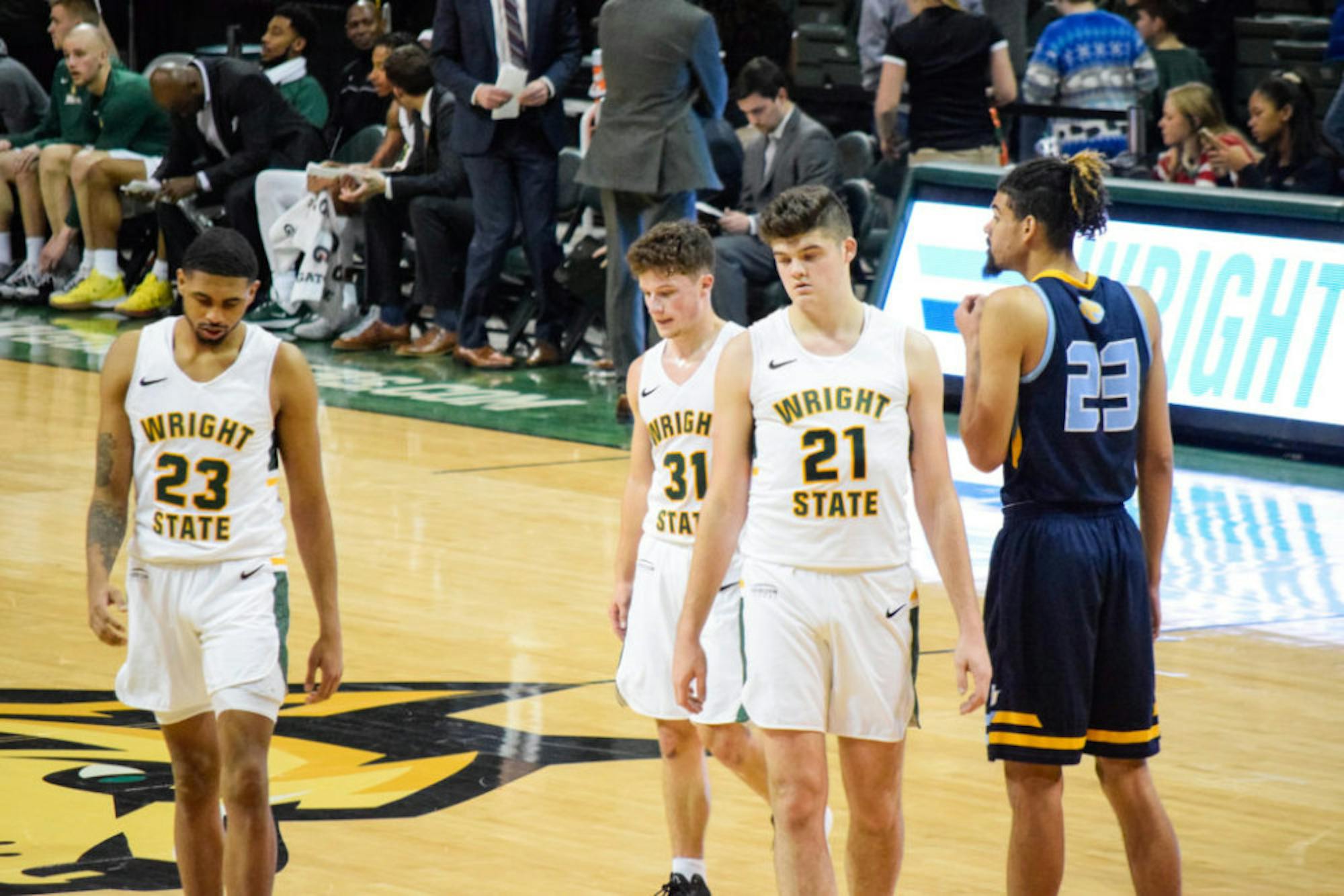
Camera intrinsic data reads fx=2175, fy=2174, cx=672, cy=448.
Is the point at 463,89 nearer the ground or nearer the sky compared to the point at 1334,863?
nearer the sky

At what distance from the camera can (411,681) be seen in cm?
675

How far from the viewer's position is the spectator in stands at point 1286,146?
11.5m

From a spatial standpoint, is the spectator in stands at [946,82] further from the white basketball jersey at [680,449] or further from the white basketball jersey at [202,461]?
the white basketball jersey at [202,461]

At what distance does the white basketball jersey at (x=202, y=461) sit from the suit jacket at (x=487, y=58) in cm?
814

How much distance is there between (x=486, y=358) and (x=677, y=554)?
8513 mm

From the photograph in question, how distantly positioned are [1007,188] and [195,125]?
10817mm

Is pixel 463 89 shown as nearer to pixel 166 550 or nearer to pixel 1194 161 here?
pixel 1194 161

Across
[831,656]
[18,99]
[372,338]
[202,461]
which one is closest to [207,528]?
[202,461]

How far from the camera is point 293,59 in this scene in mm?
15344

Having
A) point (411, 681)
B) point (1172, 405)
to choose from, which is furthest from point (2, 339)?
point (411, 681)

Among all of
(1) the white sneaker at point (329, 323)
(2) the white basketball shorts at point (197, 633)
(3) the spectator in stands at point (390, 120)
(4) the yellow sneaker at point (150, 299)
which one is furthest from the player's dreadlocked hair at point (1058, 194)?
(4) the yellow sneaker at point (150, 299)

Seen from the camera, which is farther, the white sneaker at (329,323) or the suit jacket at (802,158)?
the white sneaker at (329,323)

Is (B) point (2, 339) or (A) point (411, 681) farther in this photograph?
(B) point (2, 339)

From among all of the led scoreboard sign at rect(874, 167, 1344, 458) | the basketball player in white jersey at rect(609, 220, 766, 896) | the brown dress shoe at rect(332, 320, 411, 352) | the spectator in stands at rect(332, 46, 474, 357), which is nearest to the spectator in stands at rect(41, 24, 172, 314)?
the brown dress shoe at rect(332, 320, 411, 352)
